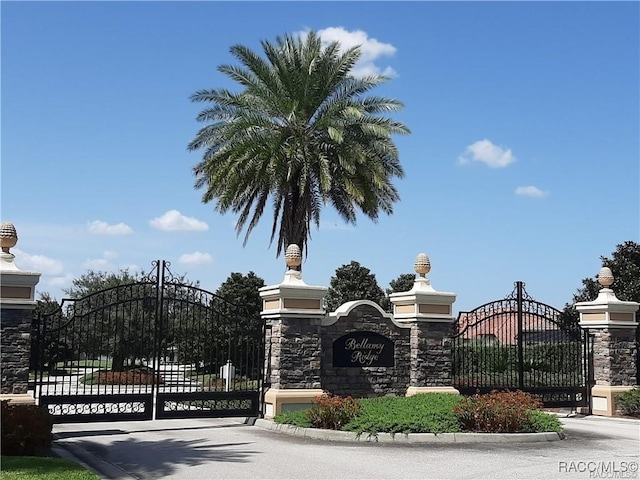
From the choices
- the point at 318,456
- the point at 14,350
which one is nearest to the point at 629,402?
the point at 318,456

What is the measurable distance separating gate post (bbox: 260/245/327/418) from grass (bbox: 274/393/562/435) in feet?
2.82

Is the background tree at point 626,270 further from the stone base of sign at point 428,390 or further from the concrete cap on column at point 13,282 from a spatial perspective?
the concrete cap on column at point 13,282

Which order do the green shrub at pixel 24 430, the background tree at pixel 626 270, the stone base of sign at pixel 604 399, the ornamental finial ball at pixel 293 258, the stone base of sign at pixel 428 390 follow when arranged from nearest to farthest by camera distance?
1. the green shrub at pixel 24 430
2. the ornamental finial ball at pixel 293 258
3. the stone base of sign at pixel 428 390
4. the stone base of sign at pixel 604 399
5. the background tree at pixel 626 270

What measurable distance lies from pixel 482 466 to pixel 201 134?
1674cm

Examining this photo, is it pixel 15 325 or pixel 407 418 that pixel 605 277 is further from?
pixel 15 325

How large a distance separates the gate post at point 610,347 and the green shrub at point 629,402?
0.17 m

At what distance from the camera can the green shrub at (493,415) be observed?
14219 millimetres

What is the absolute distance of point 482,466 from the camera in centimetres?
1123

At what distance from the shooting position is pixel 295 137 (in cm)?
2412

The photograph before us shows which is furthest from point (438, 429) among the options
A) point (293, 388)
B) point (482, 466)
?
point (293, 388)

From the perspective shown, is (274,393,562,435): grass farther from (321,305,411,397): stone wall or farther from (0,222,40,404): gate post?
(0,222,40,404): gate post

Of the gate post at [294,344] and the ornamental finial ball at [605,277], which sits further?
the ornamental finial ball at [605,277]

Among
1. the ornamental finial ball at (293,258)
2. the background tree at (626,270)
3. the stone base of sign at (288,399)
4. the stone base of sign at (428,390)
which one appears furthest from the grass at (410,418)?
the background tree at (626,270)

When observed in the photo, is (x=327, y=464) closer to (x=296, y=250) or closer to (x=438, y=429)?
(x=438, y=429)
